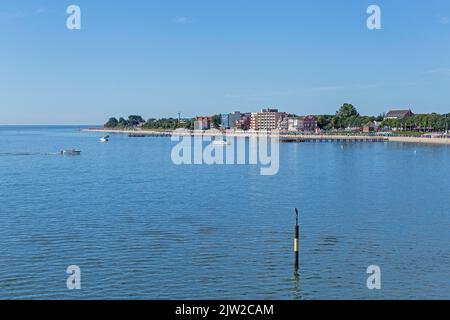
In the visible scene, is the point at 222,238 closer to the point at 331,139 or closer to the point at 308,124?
the point at 331,139

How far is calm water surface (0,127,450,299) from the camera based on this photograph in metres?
17.6

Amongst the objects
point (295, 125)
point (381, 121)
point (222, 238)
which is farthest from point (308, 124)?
point (222, 238)

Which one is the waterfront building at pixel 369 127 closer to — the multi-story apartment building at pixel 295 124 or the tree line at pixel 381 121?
the tree line at pixel 381 121

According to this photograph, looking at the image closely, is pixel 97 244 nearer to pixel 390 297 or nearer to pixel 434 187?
pixel 390 297

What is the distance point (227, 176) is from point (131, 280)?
34.8 meters

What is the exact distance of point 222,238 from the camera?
23812 mm

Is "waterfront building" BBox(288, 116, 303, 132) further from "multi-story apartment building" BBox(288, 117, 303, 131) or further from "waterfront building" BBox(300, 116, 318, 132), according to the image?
"waterfront building" BBox(300, 116, 318, 132)

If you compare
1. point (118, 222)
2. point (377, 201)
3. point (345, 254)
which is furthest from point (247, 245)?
point (377, 201)

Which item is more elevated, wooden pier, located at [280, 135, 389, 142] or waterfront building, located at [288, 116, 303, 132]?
waterfront building, located at [288, 116, 303, 132]

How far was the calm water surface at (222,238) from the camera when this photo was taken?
693 inches

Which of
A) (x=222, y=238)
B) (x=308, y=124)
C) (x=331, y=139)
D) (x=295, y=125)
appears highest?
(x=308, y=124)

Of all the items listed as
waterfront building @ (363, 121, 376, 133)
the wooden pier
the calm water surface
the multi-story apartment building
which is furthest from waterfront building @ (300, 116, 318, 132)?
the calm water surface

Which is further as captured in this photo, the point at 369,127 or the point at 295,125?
the point at 295,125

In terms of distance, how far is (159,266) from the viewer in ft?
64.3
